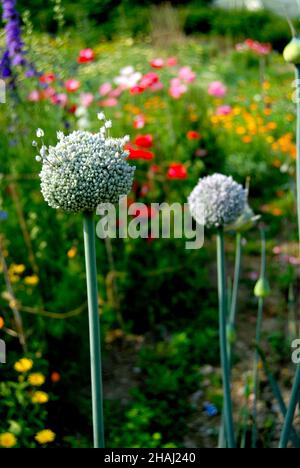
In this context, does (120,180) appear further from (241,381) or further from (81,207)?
(241,381)

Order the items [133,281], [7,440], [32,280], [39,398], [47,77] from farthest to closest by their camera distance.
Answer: [133,281] < [47,77] < [32,280] < [39,398] < [7,440]

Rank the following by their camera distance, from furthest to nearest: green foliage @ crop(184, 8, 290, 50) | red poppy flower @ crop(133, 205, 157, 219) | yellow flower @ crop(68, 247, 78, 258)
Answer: green foliage @ crop(184, 8, 290, 50) → red poppy flower @ crop(133, 205, 157, 219) → yellow flower @ crop(68, 247, 78, 258)

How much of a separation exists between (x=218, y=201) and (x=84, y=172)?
1.64ft

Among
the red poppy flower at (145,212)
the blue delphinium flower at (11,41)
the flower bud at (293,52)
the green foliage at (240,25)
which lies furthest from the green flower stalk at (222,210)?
the green foliage at (240,25)

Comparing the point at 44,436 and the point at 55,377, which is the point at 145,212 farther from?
the point at 44,436

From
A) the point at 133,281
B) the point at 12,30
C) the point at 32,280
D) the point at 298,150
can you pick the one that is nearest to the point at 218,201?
the point at 298,150

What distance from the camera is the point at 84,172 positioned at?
1.06 meters

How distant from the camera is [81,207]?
3.56 ft

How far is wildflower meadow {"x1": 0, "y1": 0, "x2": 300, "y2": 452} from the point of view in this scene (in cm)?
143

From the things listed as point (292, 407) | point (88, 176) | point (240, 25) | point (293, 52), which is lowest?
point (292, 407)

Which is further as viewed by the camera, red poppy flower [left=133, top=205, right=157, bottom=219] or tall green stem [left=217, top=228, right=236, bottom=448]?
red poppy flower [left=133, top=205, right=157, bottom=219]

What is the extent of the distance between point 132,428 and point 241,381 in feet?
2.08

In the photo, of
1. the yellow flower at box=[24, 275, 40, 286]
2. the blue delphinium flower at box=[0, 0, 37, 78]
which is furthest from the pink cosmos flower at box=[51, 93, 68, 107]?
the yellow flower at box=[24, 275, 40, 286]

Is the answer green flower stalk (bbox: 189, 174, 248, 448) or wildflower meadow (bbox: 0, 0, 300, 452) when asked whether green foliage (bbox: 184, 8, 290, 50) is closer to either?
wildflower meadow (bbox: 0, 0, 300, 452)
